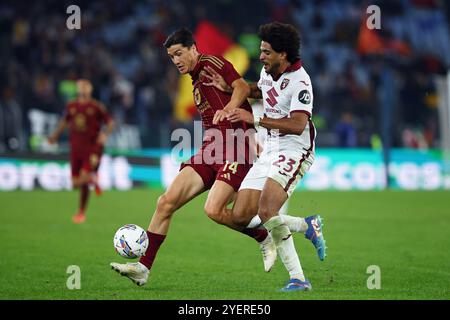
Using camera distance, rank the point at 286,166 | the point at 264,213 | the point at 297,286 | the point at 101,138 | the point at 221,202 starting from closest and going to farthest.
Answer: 1. the point at 297,286
2. the point at 264,213
3. the point at 286,166
4. the point at 221,202
5. the point at 101,138

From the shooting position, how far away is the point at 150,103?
82.3 feet

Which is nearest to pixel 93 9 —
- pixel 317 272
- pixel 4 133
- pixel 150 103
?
pixel 150 103

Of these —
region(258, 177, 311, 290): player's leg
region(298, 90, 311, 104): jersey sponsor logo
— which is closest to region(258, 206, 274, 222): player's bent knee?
region(258, 177, 311, 290): player's leg

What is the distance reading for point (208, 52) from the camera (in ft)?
82.0

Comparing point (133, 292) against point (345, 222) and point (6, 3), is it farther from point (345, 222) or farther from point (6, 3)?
point (6, 3)

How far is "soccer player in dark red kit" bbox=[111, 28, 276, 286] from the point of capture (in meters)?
8.74

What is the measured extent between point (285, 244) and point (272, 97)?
1343 millimetres

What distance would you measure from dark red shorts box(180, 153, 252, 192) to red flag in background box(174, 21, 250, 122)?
1541 centimetres

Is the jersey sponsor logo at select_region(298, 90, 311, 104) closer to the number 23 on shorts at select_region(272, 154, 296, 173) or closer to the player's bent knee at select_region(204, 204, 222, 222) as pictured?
the number 23 on shorts at select_region(272, 154, 296, 173)

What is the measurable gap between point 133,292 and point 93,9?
69.3 feet

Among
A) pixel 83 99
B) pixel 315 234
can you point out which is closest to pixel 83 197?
pixel 83 99

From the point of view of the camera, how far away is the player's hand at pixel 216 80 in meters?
8.87

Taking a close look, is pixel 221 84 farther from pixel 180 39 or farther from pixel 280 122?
pixel 280 122
